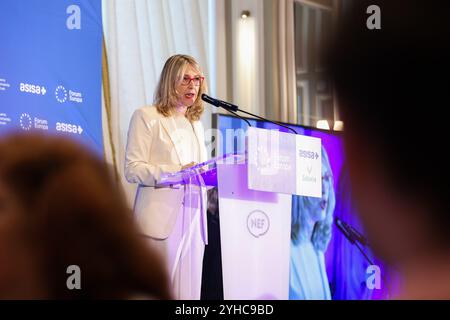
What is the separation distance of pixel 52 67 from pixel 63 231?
341cm

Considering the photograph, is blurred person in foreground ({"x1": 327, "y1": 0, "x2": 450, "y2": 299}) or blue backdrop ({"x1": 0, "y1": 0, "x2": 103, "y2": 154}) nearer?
blue backdrop ({"x1": 0, "y1": 0, "x2": 103, "y2": 154})

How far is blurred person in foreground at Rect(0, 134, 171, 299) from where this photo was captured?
74cm

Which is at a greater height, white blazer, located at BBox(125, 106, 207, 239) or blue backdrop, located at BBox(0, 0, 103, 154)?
blue backdrop, located at BBox(0, 0, 103, 154)

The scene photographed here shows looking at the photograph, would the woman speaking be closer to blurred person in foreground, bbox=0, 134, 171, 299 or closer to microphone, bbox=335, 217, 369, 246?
microphone, bbox=335, 217, 369, 246

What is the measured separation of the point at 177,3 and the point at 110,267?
4193 mm

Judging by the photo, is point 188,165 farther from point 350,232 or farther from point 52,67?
point 350,232

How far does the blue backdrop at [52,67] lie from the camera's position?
3871 mm

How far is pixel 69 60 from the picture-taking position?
13.5 ft

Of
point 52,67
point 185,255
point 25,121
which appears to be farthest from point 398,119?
point 25,121

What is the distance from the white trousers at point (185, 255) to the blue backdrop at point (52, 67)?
2.74ft

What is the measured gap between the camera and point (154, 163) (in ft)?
11.9

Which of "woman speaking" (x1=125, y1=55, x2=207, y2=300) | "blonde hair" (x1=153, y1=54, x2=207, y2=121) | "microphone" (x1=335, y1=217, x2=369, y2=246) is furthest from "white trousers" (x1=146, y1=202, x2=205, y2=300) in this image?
"microphone" (x1=335, y1=217, x2=369, y2=246)

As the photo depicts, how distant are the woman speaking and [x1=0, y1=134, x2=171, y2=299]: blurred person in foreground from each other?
2536 mm

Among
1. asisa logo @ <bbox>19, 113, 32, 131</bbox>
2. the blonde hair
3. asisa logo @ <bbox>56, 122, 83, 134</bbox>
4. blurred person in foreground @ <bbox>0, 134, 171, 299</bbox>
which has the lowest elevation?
blurred person in foreground @ <bbox>0, 134, 171, 299</bbox>
